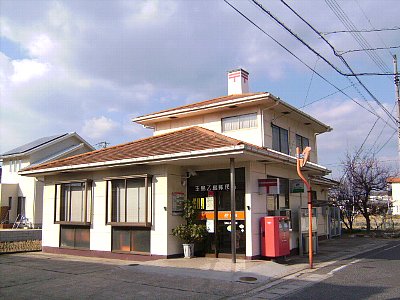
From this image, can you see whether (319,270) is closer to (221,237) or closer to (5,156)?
(221,237)

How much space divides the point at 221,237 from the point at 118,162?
165 inches

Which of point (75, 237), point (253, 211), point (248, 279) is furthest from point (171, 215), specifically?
point (75, 237)

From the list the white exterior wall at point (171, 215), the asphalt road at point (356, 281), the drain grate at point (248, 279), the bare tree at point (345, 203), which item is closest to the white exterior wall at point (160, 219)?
the white exterior wall at point (171, 215)

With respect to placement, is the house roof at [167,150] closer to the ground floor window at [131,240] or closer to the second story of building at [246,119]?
the second story of building at [246,119]

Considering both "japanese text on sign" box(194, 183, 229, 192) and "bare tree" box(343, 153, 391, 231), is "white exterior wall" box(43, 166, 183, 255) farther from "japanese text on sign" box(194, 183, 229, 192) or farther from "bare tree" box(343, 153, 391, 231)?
"bare tree" box(343, 153, 391, 231)

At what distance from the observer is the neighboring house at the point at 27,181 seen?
101 feet

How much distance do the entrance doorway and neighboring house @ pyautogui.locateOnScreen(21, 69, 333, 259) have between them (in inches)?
1.3

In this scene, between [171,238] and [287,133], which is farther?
[287,133]

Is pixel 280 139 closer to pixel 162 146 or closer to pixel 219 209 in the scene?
pixel 219 209

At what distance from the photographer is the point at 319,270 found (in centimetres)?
1191

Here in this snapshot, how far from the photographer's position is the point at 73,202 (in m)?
16.1

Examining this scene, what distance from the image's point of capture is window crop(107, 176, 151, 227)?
13883mm

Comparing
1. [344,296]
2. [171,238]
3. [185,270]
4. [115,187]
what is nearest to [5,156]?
[115,187]

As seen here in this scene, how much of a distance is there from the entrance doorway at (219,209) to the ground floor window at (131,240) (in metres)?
1.75
